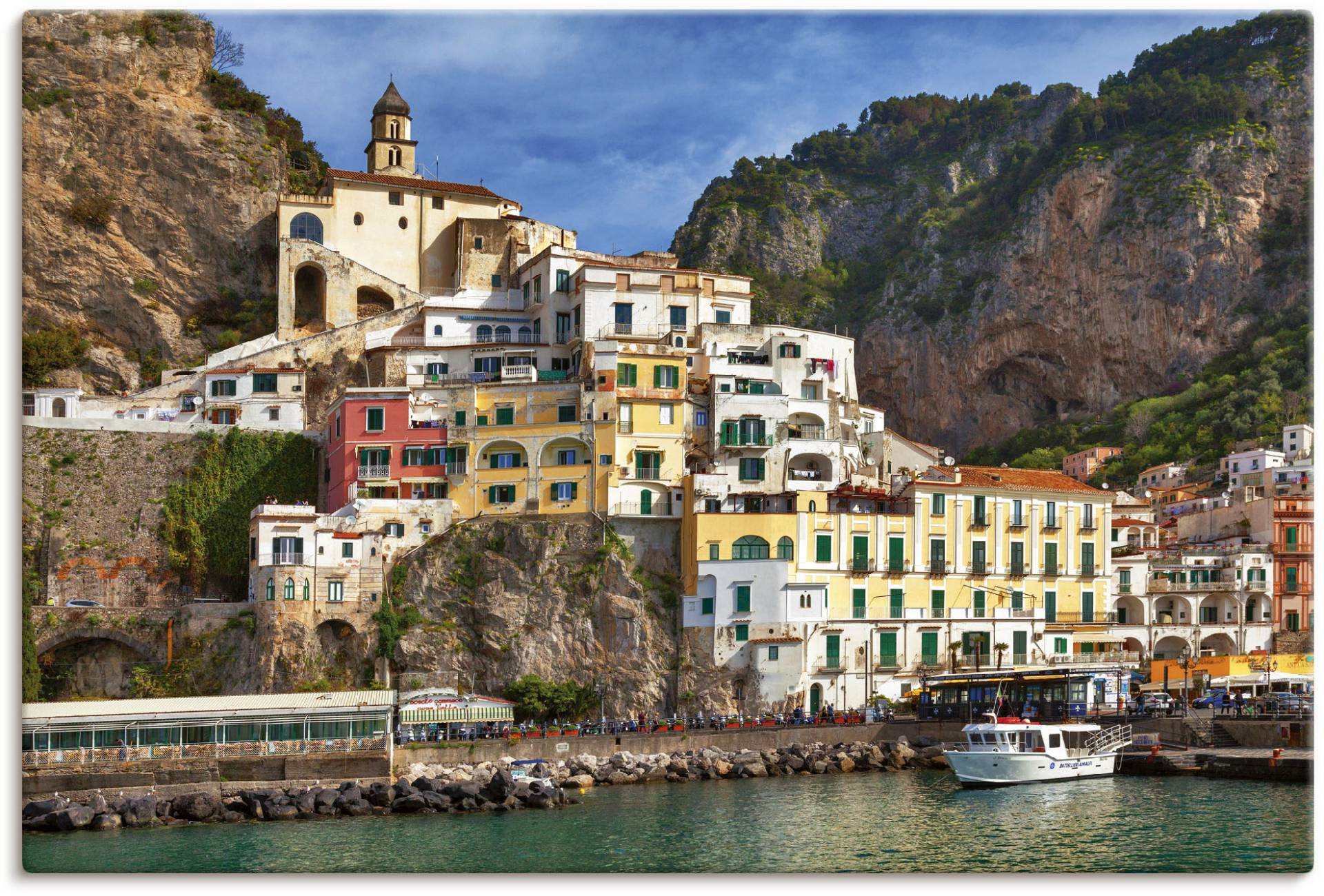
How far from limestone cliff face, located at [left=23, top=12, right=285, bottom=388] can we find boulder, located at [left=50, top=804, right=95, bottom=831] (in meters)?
17.9

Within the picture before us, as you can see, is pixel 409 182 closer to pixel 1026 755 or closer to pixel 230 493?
pixel 230 493

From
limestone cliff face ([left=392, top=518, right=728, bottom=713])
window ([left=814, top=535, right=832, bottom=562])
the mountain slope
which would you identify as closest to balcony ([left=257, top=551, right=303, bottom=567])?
limestone cliff face ([left=392, top=518, right=728, bottom=713])

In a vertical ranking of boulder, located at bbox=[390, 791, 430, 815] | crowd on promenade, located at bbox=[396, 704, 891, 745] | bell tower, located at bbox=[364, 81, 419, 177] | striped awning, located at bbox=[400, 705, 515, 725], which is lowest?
boulder, located at bbox=[390, 791, 430, 815]

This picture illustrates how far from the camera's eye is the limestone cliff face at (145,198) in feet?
145

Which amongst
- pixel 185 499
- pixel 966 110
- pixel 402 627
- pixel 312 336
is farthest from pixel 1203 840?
pixel 966 110

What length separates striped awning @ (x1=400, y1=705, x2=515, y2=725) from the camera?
3450cm

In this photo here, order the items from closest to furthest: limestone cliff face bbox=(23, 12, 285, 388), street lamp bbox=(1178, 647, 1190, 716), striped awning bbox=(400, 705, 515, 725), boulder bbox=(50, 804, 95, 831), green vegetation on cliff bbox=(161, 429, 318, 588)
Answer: boulder bbox=(50, 804, 95, 831) → striped awning bbox=(400, 705, 515, 725) → street lamp bbox=(1178, 647, 1190, 716) → green vegetation on cliff bbox=(161, 429, 318, 588) → limestone cliff face bbox=(23, 12, 285, 388)

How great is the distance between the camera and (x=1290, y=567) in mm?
49000

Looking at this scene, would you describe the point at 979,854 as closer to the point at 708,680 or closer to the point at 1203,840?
the point at 1203,840

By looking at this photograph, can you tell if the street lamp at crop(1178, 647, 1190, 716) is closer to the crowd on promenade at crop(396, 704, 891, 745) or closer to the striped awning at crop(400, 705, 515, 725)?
the crowd on promenade at crop(396, 704, 891, 745)

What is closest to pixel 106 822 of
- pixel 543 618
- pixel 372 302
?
pixel 543 618

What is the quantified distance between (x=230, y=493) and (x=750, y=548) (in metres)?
13.9

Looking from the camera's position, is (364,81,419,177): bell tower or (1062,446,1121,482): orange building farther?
(1062,446,1121,482): orange building

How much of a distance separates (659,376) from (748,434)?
9.38 feet
